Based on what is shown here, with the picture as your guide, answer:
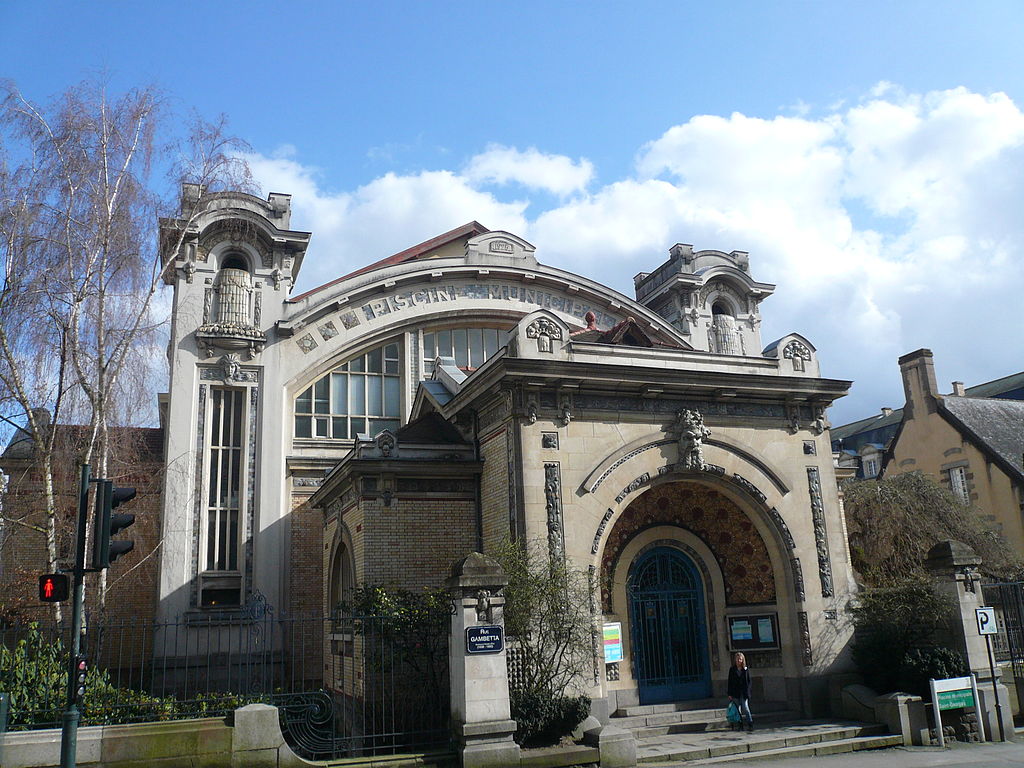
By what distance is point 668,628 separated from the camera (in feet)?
56.8

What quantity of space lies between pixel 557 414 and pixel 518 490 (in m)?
1.63

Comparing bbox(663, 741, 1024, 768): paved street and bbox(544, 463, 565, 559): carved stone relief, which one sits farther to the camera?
bbox(544, 463, 565, 559): carved stone relief

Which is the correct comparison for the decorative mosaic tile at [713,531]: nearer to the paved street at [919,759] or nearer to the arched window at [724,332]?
the paved street at [919,759]

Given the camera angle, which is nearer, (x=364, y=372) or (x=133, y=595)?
(x=133, y=595)

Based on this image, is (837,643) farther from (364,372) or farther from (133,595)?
(133,595)

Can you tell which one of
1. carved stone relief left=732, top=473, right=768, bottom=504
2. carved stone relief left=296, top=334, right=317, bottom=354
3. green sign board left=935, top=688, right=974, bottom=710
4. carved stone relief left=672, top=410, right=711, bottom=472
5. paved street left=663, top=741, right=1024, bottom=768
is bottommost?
paved street left=663, top=741, right=1024, bottom=768

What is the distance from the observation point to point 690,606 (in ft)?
58.0

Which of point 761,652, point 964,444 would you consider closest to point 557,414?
point 761,652

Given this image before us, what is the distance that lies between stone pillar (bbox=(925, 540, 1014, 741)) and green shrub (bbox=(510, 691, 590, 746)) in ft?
24.8

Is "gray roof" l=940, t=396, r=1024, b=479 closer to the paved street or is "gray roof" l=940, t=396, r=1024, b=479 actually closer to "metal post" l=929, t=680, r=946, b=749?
"metal post" l=929, t=680, r=946, b=749

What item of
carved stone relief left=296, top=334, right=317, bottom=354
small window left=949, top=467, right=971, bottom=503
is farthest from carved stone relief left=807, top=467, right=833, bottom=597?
small window left=949, top=467, right=971, bottom=503

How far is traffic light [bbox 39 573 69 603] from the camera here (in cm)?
939

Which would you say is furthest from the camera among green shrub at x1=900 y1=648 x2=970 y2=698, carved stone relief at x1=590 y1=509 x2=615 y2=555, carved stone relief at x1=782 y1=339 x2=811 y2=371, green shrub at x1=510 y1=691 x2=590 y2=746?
carved stone relief at x1=782 y1=339 x2=811 y2=371

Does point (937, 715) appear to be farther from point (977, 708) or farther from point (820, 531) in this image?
point (820, 531)
